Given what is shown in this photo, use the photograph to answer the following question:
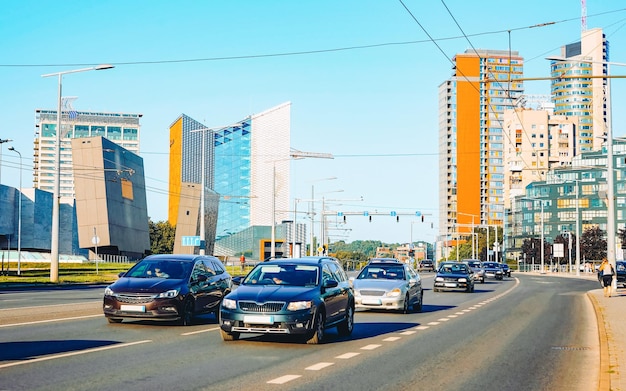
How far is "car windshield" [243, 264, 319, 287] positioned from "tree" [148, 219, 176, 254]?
487 ft

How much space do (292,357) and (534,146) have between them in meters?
185

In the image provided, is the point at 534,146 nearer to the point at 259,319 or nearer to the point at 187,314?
the point at 187,314

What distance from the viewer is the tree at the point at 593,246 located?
418 feet

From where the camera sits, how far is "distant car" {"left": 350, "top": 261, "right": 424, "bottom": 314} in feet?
77.8

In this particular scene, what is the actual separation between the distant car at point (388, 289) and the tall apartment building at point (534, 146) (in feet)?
540

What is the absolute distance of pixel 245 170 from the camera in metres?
172

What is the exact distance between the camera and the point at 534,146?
190500mm

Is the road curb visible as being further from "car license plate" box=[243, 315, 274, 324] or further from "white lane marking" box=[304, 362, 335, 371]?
"car license plate" box=[243, 315, 274, 324]

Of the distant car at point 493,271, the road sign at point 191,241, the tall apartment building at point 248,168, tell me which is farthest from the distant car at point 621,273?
Result: the tall apartment building at point 248,168

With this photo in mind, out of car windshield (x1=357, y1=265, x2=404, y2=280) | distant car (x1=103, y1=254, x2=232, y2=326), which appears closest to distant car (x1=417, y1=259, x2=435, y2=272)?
car windshield (x1=357, y1=265, x2=404, y2=280)

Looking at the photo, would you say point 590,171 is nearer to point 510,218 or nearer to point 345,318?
point 510,218

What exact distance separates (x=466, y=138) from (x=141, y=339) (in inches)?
7336

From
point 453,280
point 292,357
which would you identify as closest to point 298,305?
point 292,357

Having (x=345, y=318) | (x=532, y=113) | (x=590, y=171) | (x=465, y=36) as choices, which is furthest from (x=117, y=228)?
(x=532, y=113)
